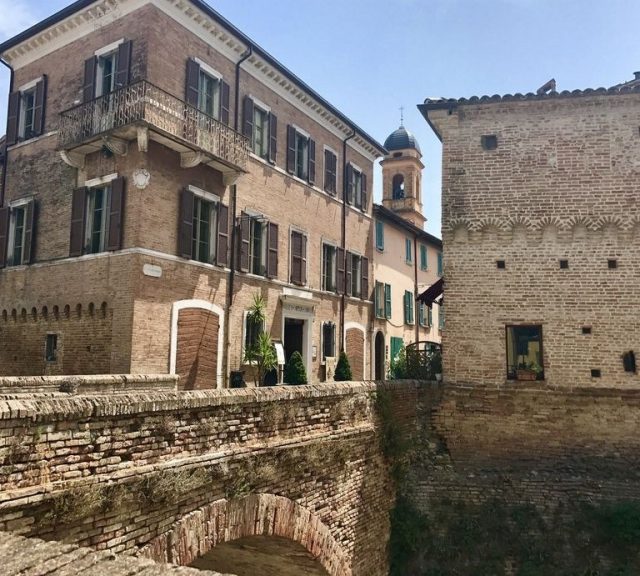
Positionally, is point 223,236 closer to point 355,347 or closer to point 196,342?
point 196,342

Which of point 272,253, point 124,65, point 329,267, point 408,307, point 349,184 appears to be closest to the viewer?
point 124,65

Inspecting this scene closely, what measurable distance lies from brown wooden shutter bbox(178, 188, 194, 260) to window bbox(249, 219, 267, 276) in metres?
3.01

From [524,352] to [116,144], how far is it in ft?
35.9

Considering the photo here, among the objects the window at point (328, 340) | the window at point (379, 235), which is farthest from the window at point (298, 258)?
the window at point (379, 235)

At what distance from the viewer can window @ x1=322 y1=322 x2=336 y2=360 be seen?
21.0 metres

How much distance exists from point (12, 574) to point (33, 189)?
16.0m

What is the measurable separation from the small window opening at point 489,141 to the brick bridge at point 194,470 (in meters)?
6.52

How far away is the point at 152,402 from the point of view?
6.11 meters

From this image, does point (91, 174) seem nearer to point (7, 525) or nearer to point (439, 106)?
point (439, 106)

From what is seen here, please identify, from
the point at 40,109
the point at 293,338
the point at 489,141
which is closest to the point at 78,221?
the point at 40,109

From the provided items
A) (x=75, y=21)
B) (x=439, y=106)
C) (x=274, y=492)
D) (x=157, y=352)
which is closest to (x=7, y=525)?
(x=274, y=492)

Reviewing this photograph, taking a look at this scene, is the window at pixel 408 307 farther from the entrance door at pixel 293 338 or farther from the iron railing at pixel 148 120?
the iron railing at pixel 148 120

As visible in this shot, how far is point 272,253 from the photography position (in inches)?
720

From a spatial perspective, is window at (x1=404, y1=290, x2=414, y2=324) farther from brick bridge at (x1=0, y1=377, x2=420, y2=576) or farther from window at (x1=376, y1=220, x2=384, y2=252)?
brick bridge at (x1=0, y1=377, x2=420, y2=576)
